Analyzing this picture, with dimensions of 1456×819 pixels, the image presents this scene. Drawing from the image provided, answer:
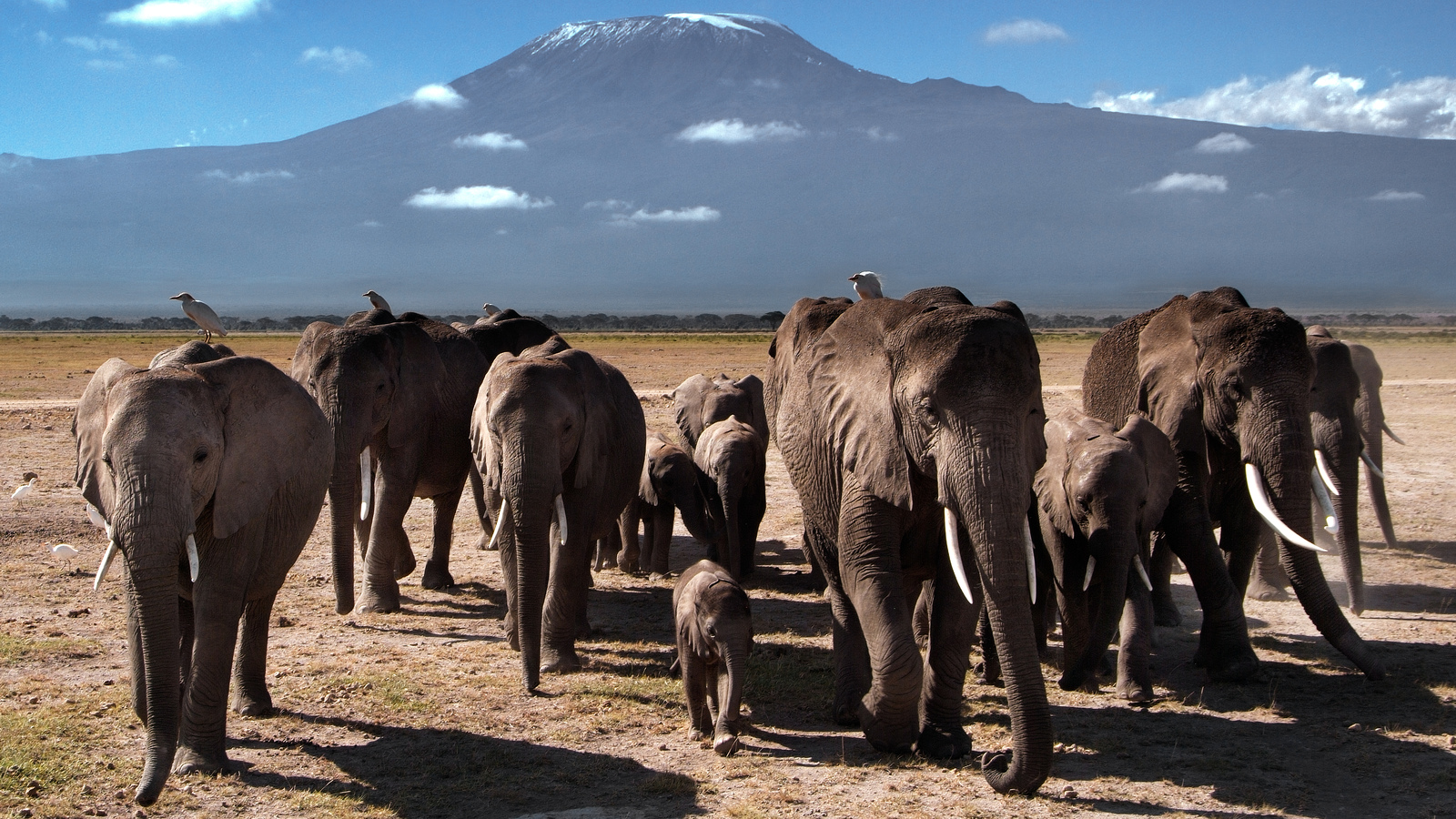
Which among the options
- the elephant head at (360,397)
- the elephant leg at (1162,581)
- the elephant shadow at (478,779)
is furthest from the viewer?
the elephant head at (360,397)

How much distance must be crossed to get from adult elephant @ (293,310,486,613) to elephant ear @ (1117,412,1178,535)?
19.6ft

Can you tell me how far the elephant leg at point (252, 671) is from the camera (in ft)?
23.8

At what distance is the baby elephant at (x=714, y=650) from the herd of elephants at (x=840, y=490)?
0.02 meters

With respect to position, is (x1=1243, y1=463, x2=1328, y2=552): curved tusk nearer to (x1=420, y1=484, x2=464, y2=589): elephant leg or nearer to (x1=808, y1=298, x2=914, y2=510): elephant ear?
(x1=808, y1=298, x2=914, y2=510): elephant ear

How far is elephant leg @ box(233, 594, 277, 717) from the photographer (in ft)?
23.8

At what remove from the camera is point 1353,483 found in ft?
33.6

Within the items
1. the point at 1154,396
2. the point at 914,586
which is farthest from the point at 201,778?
the point at 1154,396

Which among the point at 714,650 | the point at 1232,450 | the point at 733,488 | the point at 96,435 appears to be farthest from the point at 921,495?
the point at 733,488

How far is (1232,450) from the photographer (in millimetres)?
8594

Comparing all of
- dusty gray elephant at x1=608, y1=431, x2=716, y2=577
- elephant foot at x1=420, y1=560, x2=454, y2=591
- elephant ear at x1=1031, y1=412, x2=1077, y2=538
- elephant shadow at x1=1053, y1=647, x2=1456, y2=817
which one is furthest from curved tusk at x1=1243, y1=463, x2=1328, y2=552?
elephant foot at x1=420, y1=560, x2=454, y2=591

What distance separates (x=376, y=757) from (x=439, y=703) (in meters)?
1.05

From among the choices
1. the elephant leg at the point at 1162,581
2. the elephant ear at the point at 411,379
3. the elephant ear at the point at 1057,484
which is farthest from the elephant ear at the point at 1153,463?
the elephant ear at the point at 411,379

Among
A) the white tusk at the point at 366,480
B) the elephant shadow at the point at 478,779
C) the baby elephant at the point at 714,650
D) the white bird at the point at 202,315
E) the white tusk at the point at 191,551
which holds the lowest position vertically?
the elephant shadow at the point at 478,779

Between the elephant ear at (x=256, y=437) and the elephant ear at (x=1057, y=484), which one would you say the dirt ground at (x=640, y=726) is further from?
the elephant ear at (x=256, y=437)
